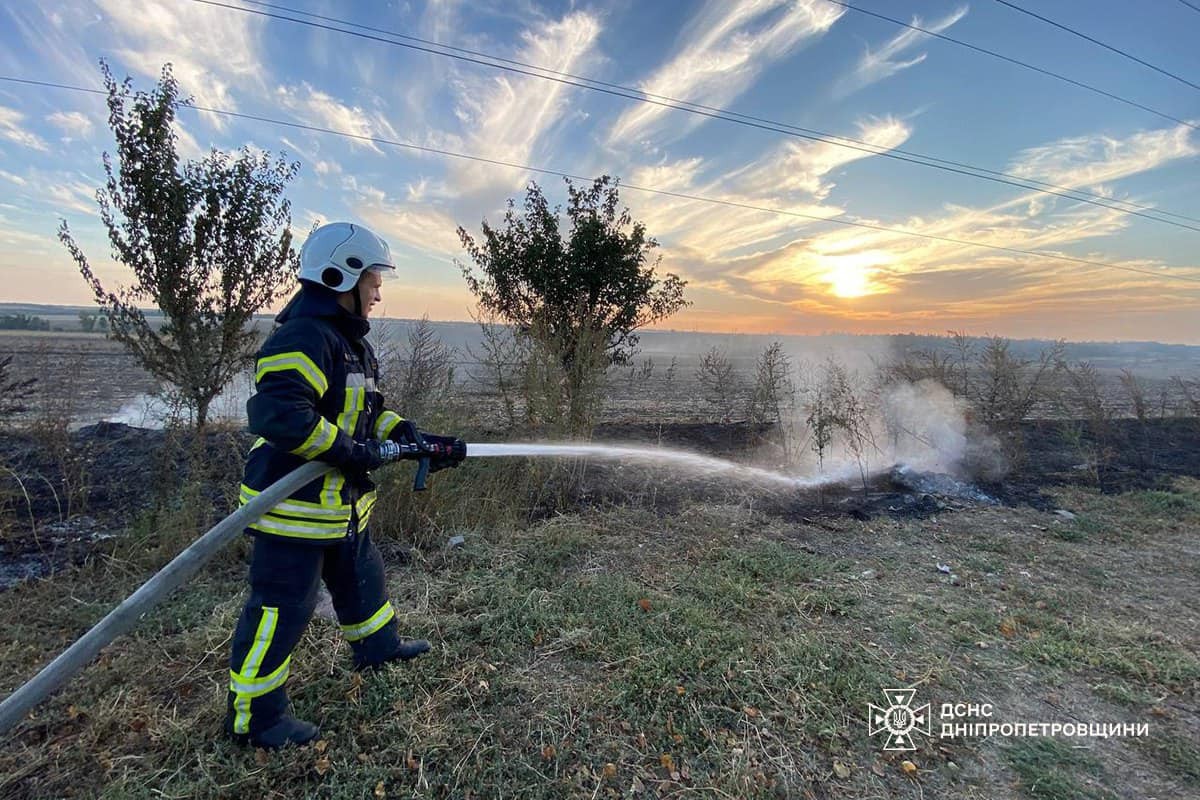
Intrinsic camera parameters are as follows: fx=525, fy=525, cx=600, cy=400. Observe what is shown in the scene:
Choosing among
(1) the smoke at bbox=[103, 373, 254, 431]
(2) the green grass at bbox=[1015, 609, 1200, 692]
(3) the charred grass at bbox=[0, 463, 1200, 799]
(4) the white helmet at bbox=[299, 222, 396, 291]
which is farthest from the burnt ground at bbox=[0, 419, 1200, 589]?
(4) the white helmet at bbox=[299, 222, 396, 291]

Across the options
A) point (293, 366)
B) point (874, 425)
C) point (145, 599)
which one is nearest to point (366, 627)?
point (145, 599)

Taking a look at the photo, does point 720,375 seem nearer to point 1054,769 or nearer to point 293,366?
point 1054,769

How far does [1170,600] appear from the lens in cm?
405

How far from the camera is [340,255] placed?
235cm

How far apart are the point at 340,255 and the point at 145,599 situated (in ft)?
4.94

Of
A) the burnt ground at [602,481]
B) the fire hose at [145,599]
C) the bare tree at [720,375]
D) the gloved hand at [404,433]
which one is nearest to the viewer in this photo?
the fire hose at [145,599]

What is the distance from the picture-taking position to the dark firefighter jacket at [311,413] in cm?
202

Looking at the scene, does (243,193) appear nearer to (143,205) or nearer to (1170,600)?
(143,205)

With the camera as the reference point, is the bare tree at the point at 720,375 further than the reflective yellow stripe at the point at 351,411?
Yes

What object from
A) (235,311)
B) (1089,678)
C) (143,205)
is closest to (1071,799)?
(1089,678)

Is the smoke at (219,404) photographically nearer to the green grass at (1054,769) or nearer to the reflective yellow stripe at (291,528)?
the reflective yellow stripe at (291,528)

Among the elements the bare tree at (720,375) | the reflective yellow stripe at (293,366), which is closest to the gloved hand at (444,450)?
the reflective yellow stripe at (293,366)

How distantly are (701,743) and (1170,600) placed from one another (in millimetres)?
4239

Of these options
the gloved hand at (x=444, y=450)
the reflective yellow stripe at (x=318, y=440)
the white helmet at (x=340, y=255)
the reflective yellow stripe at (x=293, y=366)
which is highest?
the white helmet at (x=340, y=255)
